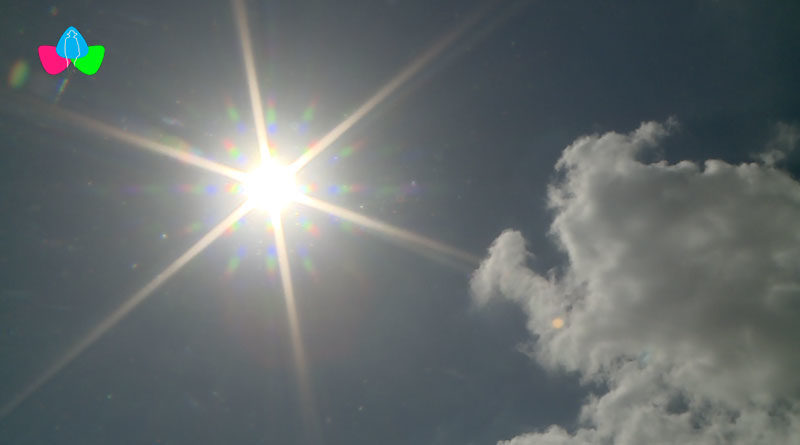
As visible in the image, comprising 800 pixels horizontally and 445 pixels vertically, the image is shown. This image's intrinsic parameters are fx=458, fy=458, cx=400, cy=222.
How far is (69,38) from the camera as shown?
646 inches
